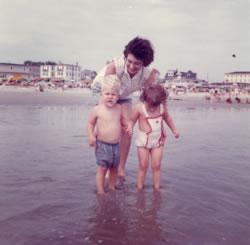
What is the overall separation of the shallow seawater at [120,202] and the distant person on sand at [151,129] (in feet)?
0.85

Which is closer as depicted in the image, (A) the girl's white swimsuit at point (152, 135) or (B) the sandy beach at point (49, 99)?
(A) the girl's white swimsuit at point (152, 135)

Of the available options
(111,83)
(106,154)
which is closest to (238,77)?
(111,83)

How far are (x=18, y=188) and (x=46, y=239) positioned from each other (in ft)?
3.93

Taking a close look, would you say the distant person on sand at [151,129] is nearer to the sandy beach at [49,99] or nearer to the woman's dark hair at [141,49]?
the woman's dark hair at [141,49]

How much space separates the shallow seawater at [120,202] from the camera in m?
2.35

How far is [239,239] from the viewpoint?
7.77 ft

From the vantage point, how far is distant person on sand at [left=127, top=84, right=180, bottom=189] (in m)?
3.53

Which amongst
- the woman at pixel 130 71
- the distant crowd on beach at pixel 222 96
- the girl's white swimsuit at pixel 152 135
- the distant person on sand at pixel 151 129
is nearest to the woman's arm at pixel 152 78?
the woman at pixel 130 71

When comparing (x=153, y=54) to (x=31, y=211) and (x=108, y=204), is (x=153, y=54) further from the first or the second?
(x=31, y=211)

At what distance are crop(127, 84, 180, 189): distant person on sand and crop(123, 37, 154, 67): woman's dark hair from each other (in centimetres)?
33

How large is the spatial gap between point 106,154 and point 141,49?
1216mm

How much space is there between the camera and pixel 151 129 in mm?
3551

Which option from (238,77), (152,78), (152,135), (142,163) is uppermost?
(238,77)

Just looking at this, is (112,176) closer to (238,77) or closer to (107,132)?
(107,132)
